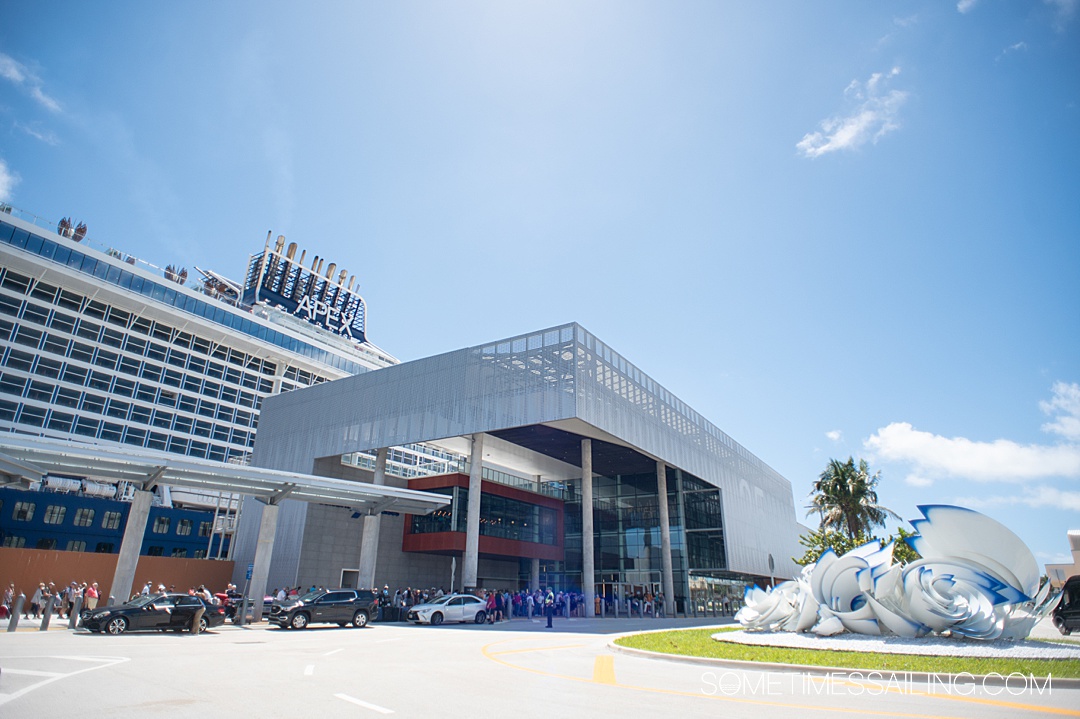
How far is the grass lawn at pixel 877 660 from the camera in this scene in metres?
10.2

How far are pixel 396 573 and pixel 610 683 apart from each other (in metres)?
36.1

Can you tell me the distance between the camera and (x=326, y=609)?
81.4ft

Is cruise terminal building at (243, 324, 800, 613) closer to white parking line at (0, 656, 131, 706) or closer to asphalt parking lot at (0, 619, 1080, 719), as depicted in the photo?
white parking line at (0, 656, 131, 706)

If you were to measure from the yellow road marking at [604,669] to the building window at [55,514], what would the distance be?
67945 millimetres

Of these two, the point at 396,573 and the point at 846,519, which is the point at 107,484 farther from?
the point at 846,519

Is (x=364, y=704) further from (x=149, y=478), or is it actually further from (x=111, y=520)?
(x=111, y=520)

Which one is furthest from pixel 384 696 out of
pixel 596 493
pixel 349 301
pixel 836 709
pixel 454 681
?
pixel 349 301

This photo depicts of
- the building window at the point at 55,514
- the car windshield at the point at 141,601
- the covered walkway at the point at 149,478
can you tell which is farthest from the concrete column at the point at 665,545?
the building window at the point at 55,514

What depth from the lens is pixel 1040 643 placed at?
47.5ft

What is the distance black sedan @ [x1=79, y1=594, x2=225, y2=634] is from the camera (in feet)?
62.3

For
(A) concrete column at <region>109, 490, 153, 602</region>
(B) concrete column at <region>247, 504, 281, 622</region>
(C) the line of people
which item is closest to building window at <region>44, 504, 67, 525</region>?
(C) the line of people

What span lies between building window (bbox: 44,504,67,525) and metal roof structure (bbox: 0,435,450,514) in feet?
141

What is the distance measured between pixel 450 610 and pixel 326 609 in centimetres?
657

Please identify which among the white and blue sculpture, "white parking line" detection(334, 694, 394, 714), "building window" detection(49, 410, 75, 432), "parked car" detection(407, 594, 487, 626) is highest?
"building window" detection(49, 410, 75, 432)
